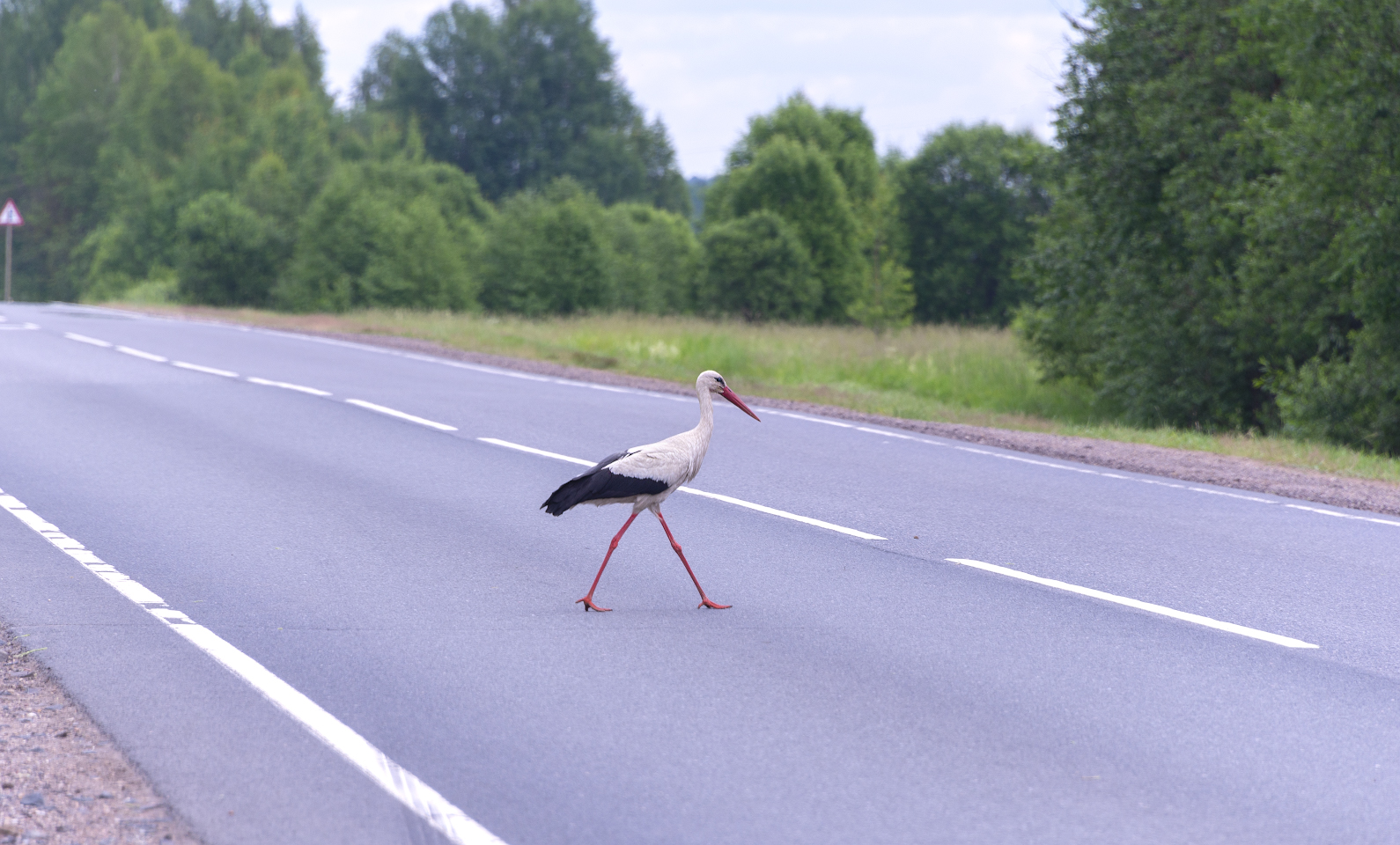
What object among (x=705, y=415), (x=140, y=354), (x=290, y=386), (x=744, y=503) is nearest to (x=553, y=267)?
(x=140, y=354)

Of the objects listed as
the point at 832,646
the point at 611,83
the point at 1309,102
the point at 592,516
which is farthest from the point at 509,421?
the point at 611,83

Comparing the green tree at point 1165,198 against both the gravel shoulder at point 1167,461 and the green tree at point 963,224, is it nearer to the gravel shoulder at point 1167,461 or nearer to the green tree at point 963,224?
the gravel shoulder at point 1167,461

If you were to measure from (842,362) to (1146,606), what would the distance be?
20.3 meters

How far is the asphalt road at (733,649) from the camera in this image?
4.57m

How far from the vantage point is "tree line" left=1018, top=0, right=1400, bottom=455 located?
18.5 metres

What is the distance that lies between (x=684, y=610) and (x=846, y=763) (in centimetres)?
241

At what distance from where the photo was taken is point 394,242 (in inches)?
2512

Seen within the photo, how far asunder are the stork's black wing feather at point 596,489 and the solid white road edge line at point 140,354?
1668 cm

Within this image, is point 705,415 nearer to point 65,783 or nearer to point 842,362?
point 65,783

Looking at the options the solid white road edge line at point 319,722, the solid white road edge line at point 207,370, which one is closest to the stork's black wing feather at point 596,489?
the solid white road edge line at point 319,722

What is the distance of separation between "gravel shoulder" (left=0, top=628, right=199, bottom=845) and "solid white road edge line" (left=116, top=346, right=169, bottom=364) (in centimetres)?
1712

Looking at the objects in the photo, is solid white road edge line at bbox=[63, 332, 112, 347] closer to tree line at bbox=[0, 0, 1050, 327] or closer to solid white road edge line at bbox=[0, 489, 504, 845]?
solid white road edge line at bbox=[0, 489, 504, 845]

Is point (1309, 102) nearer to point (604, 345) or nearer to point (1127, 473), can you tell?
point (1127, 473)

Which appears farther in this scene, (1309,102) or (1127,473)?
(1309,102)
